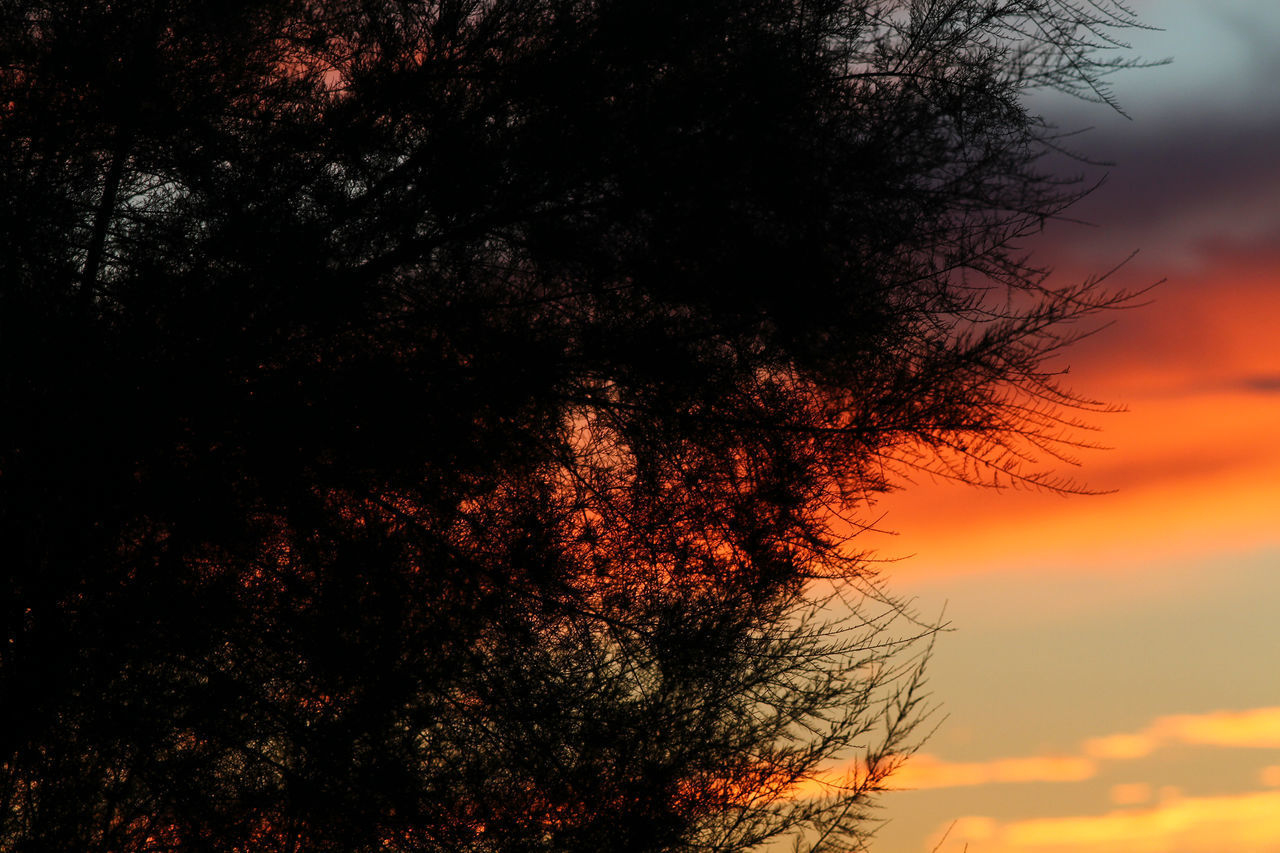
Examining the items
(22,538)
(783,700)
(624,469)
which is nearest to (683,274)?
(624,469)

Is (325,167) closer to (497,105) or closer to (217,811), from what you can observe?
(497,105)

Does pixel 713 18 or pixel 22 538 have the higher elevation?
pixel 713 18

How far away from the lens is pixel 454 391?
5.25 m

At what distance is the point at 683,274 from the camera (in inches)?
216

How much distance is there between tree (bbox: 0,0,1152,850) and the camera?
502cm

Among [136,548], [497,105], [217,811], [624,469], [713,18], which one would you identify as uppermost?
[713,18]

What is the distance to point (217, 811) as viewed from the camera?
5211 mm

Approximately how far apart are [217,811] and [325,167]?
9.34 feet

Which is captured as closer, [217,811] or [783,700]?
[217,811]

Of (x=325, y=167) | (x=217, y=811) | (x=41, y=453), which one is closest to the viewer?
(x=41, y=453)

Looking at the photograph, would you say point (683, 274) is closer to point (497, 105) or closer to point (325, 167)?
point (497, 105)

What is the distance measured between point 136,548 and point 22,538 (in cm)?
49

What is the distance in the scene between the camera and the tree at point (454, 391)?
5.02 metres

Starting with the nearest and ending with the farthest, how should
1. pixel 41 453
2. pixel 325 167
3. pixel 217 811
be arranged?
pixel 41 453
pixel 217 811
pixel 325 167
